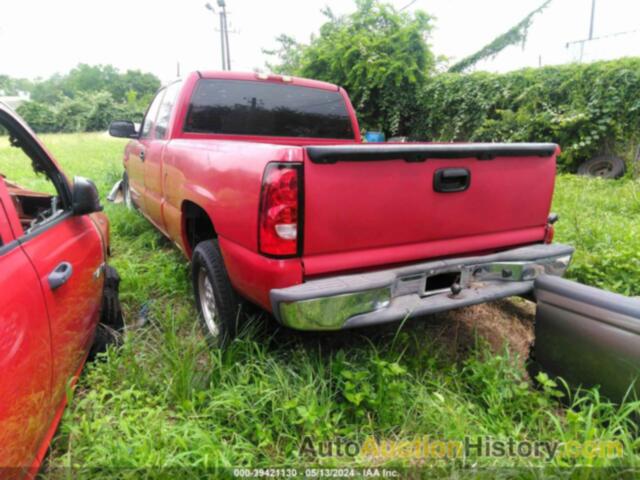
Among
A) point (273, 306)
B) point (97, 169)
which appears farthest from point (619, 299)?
point (97, 169)

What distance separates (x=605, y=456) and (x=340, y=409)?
1.14 metres

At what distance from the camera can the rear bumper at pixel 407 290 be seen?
6.32ft

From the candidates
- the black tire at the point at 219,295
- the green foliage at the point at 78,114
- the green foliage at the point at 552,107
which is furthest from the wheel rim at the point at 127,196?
the green foliage at the point at 78,114

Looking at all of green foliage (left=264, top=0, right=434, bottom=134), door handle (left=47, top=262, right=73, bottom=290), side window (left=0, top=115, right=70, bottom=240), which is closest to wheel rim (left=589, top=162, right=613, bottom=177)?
green foliage (left=264, top=0, right=434, bottom=134)

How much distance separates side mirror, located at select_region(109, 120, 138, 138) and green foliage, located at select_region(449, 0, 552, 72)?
13.8 m

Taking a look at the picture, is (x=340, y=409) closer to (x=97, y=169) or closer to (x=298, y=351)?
(x=298, y=351)

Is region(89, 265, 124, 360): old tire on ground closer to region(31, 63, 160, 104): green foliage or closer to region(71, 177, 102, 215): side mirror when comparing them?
region(71, 177, 102, 215): side mirror

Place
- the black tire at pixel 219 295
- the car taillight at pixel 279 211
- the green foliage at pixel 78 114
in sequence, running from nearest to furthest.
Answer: the car taillight at pixel 279 211, the black tire at pixel 219 295, the green foliage at pixel 78 114

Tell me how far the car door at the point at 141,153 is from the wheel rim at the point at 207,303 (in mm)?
1725

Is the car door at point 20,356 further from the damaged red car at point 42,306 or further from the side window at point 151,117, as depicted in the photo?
the side window at point 151,117

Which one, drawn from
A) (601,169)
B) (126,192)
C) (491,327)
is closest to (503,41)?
(601,169)

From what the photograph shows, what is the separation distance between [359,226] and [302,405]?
928 mm

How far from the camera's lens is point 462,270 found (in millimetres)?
2307

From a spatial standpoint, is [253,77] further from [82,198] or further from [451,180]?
[451,180]
